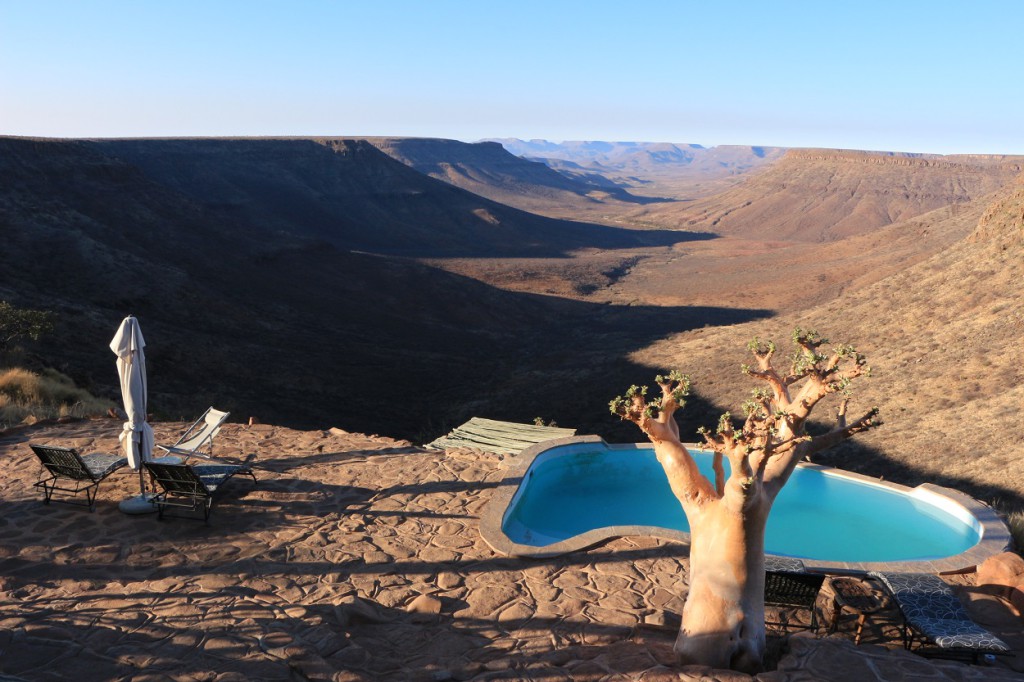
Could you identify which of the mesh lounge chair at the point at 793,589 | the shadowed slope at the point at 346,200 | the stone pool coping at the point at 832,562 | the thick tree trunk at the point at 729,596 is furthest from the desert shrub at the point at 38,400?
the shadowed slope at the point at 346,200

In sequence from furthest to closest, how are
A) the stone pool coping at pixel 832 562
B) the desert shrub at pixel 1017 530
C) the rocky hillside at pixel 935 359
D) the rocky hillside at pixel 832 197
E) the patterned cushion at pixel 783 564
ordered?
1. the rocky hillside at pixel 832 197
2. the rocky hillside at pixel 935 359
3. the desert shrub at pixel 1017 530
4. the stone pool coping at pixel 832 562
5. the patterned cushion at pixel 783 564

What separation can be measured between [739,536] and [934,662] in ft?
6.01

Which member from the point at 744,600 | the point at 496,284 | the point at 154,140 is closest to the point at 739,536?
the point at 744,600

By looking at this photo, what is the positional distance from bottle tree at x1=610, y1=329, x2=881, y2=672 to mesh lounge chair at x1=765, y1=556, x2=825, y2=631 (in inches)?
36.8

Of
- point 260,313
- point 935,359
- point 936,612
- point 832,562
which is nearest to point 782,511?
point 832,562

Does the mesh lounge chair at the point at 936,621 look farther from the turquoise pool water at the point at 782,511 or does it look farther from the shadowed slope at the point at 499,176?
the shadowed slope at the point at 499,176

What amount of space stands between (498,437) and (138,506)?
5.44 metres

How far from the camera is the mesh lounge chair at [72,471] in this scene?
7617 mm

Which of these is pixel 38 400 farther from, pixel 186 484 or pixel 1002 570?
pixel 1002 570

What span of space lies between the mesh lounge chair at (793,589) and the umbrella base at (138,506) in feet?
20.3

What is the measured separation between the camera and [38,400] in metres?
12.4

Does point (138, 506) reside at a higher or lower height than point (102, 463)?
lower

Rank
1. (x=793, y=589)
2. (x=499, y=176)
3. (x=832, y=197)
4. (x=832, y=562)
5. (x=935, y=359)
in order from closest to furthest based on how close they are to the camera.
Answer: (x=793, y=589) < (x=832, y=562) < (x=935, y=359) < (x=832, y=197) < (x=499, y=176)

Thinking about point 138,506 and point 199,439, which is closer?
point 138,506
